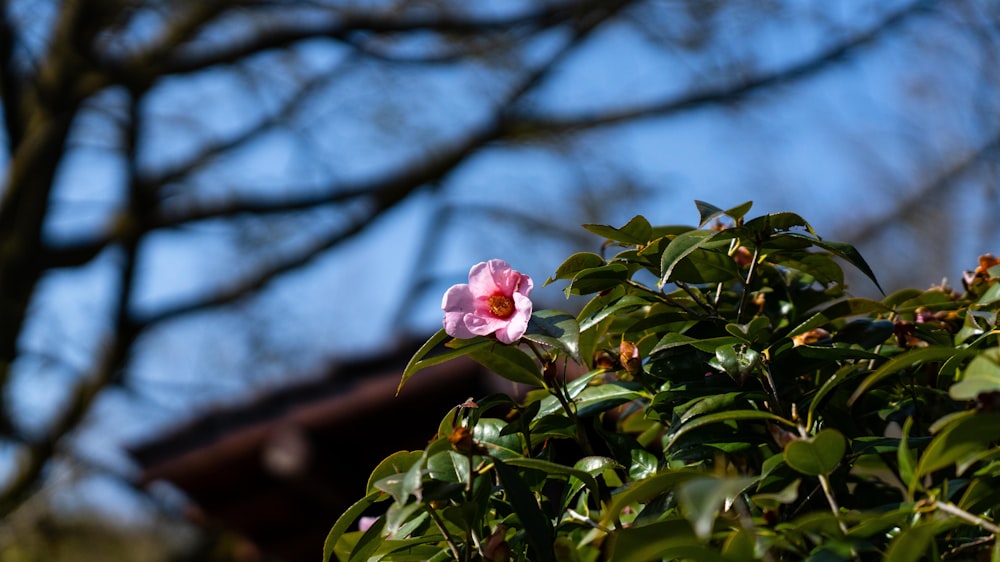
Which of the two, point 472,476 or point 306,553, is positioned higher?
point 472,476

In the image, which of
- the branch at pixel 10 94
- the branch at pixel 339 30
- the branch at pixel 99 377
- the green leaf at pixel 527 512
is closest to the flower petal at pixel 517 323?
the green leaf at pixel 527 512

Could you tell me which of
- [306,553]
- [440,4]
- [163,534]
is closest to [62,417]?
[163,534]

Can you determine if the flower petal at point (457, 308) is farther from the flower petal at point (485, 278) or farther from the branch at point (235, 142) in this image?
the branch at point (235, 142)

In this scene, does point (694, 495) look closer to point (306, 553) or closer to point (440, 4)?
point (306, 553)

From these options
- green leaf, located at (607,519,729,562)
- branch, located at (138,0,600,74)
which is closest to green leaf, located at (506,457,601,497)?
green leaf, located at (607,519,729,562)

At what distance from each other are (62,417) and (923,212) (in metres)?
5.83

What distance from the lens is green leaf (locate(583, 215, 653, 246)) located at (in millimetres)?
725

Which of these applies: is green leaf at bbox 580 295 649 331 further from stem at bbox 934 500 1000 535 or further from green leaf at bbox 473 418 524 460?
stem at bbox 934 500 1000 535

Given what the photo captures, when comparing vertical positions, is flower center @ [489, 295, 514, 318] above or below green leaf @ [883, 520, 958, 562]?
below

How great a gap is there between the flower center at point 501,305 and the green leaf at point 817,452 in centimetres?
25

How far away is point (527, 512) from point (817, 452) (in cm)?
18

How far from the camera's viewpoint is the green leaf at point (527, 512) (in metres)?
0.60

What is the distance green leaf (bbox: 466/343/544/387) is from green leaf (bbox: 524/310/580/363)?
0.13ft

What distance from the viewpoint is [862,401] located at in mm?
829
